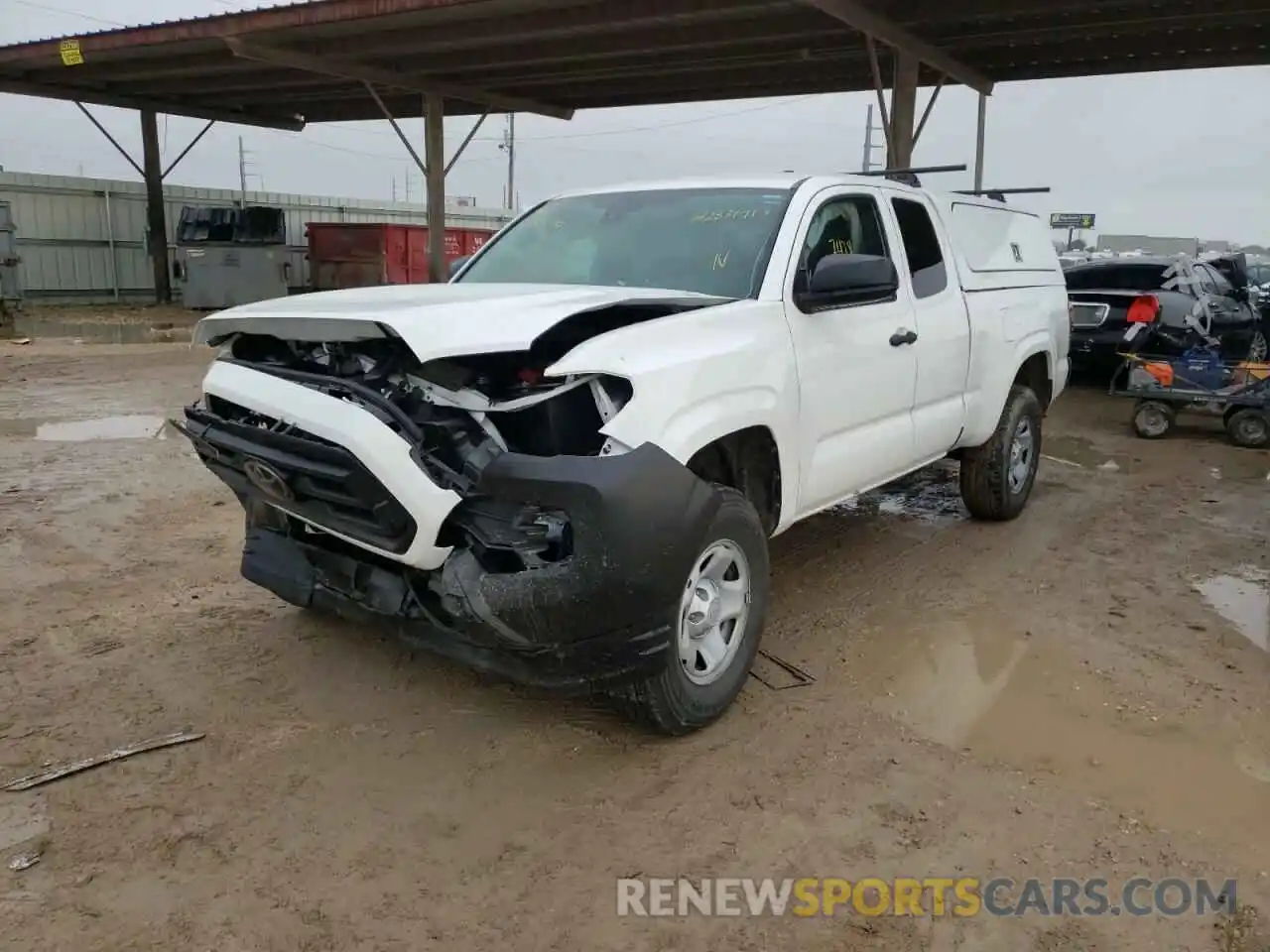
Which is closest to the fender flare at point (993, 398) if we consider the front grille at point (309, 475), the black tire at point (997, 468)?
the black tire at point (997, 468)

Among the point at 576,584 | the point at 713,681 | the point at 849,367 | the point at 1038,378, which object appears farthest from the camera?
the point at 1038,378

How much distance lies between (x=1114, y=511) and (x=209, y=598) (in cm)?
565

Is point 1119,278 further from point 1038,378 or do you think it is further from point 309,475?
point 309,475

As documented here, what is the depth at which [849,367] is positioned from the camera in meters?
4.32

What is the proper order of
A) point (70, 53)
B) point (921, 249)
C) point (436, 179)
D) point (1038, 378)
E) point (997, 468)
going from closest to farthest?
point (921, 249) < point (997, 468) < point (1038, 378) < point (70, 53) < point (436, 179)

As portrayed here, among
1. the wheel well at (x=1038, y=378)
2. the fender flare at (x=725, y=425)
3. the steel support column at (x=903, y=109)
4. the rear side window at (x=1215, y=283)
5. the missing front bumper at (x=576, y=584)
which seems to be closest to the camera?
the missing front bumper at (x=576, y=584)

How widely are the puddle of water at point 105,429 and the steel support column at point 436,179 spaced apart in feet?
28.8

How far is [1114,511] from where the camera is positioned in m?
6.80

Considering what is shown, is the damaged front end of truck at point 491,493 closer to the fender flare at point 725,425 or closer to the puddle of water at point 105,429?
the fender flare at point 725,425

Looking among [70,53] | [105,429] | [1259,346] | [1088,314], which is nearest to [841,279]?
[105,429]

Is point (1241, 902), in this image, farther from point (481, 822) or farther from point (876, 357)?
point (876, 357)

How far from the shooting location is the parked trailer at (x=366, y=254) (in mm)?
20656

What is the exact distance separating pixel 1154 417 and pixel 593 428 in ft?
27.0

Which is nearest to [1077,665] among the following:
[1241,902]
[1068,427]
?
[1241,902]
